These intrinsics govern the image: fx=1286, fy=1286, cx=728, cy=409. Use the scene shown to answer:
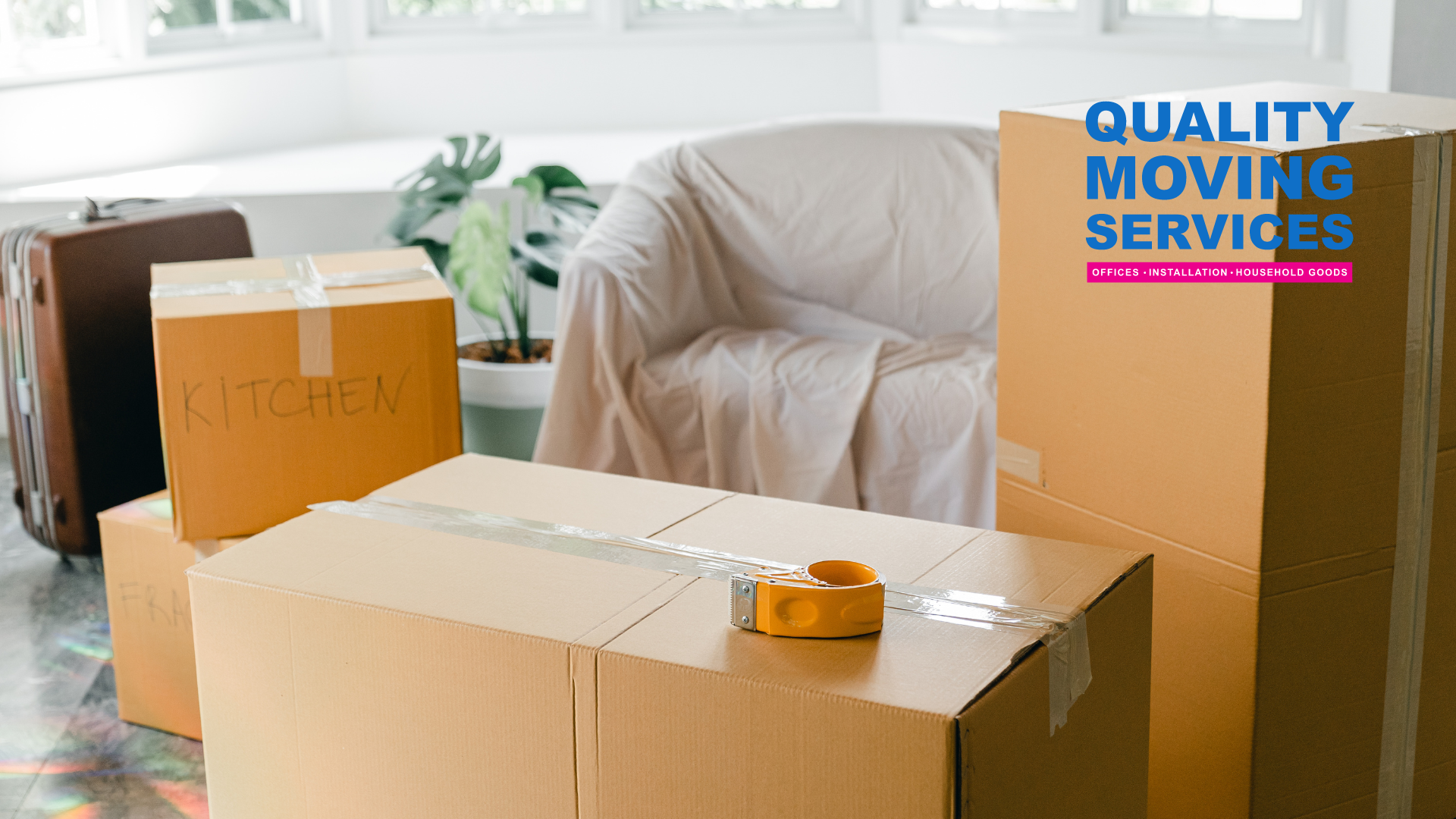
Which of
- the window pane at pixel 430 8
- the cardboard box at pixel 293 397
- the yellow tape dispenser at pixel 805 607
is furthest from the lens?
the window pane at pixel 430 8

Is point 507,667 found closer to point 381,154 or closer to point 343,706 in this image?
point 343,706

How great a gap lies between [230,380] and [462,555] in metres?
0.71

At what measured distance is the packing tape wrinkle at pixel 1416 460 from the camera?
3.92ft

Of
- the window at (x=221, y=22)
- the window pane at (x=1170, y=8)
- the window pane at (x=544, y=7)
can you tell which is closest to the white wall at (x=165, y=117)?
the window at (x=221, y=22)

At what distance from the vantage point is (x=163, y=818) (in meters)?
1.69

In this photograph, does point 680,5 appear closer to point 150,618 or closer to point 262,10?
point 262,10

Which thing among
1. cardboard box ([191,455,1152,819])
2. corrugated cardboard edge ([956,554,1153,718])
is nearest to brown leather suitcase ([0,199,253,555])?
cardboard box ([191,455,1152,819])

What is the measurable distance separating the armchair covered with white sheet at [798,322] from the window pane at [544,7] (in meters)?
1.79

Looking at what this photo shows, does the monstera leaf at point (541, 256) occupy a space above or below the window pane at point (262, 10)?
below

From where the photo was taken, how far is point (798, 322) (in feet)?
9.20

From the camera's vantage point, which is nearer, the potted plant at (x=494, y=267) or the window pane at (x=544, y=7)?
the potted plant at (x=494, y=267)

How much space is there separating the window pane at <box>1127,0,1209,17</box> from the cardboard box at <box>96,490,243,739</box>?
8.88 feet

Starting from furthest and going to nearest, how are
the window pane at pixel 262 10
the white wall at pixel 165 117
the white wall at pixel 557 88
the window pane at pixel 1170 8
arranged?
the white wall at pixel 557 88, the window pane at pixel 262 10, the white wall at pixel 165 117, the window pane at pixel 1170 8

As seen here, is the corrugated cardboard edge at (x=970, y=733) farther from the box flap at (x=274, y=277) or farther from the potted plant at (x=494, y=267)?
the potted plant at (x=494, y=267)
